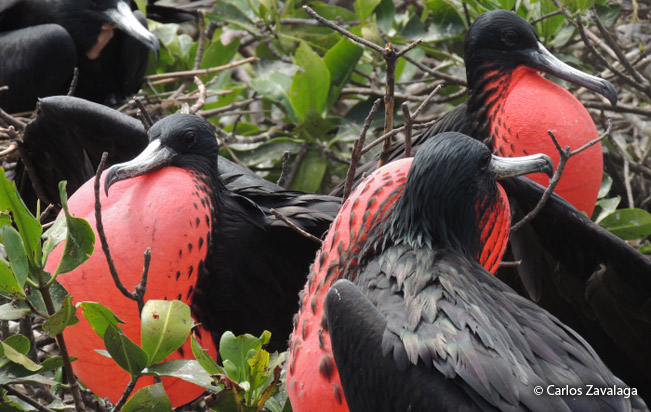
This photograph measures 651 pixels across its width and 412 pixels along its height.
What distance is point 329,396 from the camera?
1.89 meters

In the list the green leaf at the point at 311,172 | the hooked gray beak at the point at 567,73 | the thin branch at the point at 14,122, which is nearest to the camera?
the hooked gray beak at the point at 567,73

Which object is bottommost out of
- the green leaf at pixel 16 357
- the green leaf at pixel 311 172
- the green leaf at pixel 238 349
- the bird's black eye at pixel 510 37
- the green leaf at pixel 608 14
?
the green leaf at pixel 311 172

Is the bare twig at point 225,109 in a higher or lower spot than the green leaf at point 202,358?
lower

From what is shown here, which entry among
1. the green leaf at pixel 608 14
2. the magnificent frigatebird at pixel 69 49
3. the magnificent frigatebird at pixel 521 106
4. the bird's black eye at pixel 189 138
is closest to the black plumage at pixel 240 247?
the bird's black eye at pixel 189 138

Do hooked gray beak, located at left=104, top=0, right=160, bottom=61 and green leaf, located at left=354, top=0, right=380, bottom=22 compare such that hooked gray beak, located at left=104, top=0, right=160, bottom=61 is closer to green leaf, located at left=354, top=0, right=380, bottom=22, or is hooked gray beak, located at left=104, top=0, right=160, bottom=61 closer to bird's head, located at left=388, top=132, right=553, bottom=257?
green leaf, located at left=354, top=0, right=380, bottom=22

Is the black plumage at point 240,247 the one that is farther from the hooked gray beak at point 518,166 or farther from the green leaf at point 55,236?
the hooked gray beak at point 518,166

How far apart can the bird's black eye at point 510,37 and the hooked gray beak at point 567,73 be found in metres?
0.04

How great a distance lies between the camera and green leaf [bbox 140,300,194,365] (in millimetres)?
1886

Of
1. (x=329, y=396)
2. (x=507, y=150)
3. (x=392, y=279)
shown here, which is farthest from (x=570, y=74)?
(x=329, y=396)

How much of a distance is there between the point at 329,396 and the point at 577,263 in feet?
2.77

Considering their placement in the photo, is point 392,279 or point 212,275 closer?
point 392,279

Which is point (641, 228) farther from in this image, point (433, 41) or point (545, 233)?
point (433, 41)

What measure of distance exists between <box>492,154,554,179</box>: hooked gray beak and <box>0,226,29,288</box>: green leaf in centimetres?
90

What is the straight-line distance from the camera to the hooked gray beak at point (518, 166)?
6.80 feet
